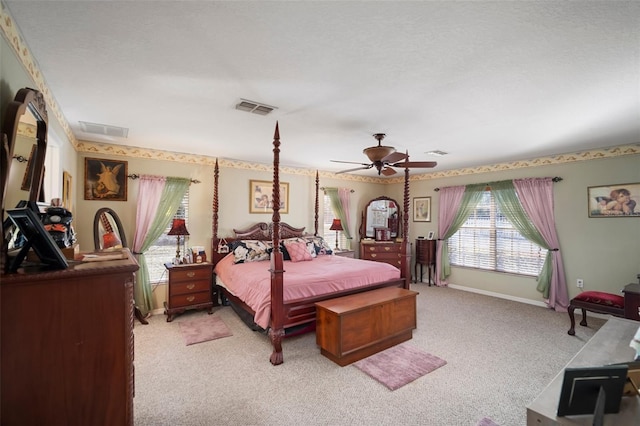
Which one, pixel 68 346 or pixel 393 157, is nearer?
pixel 68 346

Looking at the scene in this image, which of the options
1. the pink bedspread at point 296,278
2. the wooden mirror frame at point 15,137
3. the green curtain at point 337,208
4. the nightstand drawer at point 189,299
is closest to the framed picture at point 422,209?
the green curtain at point 337,208

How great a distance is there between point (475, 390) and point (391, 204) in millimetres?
4947

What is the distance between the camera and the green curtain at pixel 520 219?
15.9 feet

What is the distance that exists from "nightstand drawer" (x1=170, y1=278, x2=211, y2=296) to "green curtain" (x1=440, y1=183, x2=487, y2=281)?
4934 mm

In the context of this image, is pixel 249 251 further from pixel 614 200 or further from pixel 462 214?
pixel 614 200

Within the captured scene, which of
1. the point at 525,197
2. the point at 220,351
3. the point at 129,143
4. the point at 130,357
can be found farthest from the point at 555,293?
the point at 129,143

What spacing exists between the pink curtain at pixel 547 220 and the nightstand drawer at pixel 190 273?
5636 millimetres

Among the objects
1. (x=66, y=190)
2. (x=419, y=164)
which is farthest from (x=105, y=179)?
(x=419, y=164)

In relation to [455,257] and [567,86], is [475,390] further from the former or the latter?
[455,257]

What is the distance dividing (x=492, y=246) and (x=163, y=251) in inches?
243

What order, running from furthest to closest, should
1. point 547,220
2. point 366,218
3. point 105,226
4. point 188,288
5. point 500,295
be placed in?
point 366,218, point 500,295, point 547,220, point 188,288, point 105,226

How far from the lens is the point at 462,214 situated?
19.7 feet

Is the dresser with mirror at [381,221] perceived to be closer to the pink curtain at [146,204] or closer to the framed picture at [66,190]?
the pink curtain at [146,204]

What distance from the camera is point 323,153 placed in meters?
4.71
